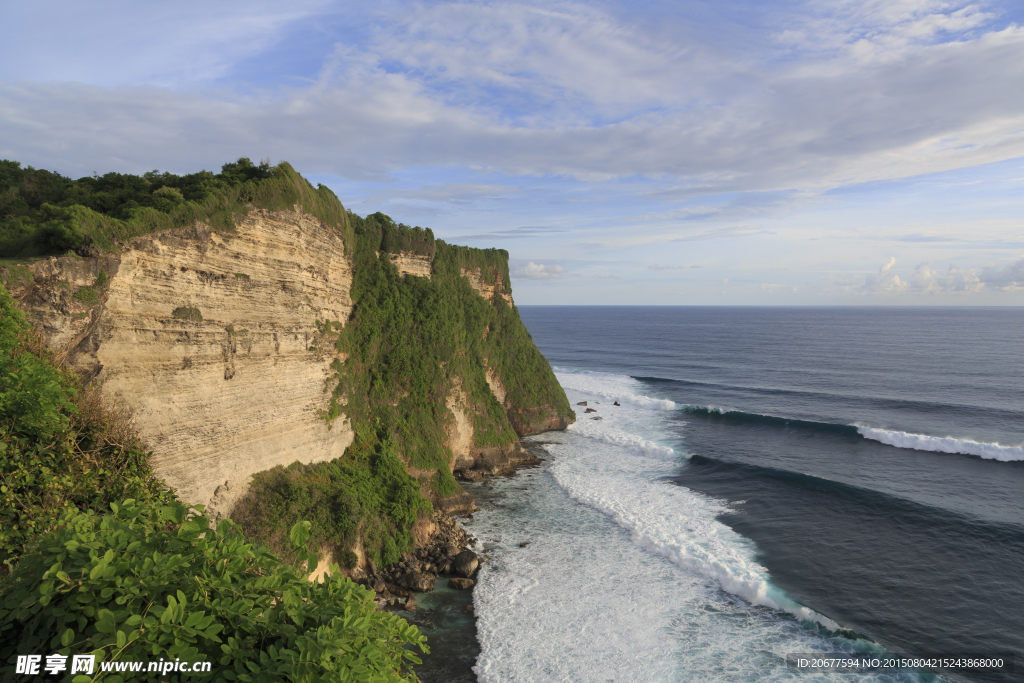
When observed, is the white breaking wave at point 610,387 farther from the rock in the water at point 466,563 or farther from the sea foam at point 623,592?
the rock in the water at point 466,563

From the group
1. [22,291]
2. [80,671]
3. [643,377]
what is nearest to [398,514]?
[22,291]

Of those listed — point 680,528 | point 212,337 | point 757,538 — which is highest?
point 212,337

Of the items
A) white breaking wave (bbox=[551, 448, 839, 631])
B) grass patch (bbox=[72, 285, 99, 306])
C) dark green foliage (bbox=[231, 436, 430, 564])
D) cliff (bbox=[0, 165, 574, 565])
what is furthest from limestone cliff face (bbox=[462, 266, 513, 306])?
grass patch (bbox=[72, 285, 99, 306])

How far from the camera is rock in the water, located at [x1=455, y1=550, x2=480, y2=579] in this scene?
20.8 meters

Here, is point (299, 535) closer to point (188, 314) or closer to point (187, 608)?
point (187, 608)

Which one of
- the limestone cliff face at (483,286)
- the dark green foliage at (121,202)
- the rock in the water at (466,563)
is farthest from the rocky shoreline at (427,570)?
the limestone cliff face at (483,286)

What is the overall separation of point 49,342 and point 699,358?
78.8 m

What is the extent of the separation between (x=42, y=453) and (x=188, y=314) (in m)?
7.77

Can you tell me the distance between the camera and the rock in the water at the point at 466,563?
68.4 feet

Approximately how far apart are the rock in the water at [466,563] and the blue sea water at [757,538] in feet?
2.28

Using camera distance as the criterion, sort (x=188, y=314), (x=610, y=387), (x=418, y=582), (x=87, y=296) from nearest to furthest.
Answer: (x=87, y=296) < (x=188, y=314) < (x=418, y=582) < (x=610, y=387)

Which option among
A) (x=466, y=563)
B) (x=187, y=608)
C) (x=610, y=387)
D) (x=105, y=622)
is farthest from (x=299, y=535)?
(x=610, y=387)

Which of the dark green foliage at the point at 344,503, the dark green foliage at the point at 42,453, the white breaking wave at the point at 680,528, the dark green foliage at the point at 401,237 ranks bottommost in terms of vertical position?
the white breaking wave at the point at 680,528

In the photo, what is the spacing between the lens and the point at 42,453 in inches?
353
